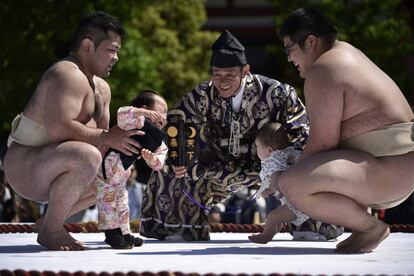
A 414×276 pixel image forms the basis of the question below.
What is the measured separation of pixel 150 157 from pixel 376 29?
1029 centimetres

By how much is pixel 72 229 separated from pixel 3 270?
226cm

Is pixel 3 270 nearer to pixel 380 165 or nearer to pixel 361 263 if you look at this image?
pixel 361 263

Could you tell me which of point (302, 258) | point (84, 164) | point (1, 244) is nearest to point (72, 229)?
point (1, 244)

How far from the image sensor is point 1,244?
436 cm

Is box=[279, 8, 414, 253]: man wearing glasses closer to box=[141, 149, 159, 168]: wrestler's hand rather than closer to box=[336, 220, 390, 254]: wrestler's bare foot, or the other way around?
box=[336, 220, 390, 254]: wrestler's bare foot

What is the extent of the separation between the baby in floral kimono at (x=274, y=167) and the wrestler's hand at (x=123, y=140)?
623 millimetres

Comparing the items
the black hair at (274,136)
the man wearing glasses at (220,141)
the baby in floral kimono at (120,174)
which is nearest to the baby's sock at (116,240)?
the baby in floral kimono at (120,174)

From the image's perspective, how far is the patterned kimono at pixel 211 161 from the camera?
187 inches

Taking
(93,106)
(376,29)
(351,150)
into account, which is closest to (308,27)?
(351,150)

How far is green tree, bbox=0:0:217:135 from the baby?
7257mm

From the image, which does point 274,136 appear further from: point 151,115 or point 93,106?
point 93,106

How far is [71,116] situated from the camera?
4031 millimetres

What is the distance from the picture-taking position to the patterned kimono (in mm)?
4746

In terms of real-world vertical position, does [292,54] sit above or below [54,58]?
below
